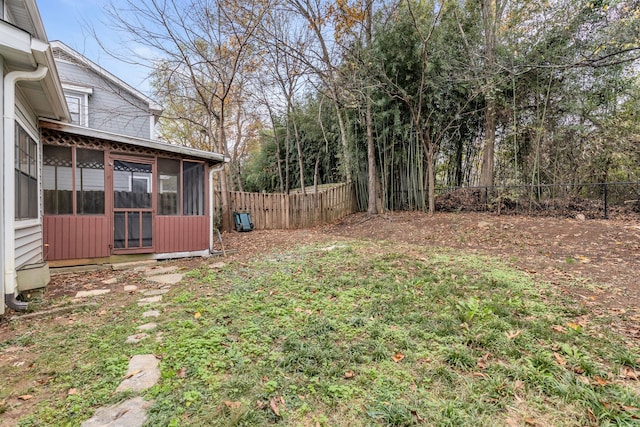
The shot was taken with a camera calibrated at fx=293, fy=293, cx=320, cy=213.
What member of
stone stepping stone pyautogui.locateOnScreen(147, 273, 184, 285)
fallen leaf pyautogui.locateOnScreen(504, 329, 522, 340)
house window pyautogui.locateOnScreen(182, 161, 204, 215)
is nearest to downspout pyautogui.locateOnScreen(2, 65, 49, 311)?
stone stepping stone pyautogui.locateOnScreen(147, 273, 184, 285)

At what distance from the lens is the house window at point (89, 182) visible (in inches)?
184

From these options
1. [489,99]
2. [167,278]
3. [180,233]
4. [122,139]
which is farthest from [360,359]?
[489,99]

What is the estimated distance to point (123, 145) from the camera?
5000 mm

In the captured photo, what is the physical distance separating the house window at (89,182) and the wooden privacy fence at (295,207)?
362 centimetres

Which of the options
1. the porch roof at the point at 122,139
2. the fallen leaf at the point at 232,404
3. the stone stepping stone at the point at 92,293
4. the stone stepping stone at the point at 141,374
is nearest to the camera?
the fallen leaf at the point at 232,404

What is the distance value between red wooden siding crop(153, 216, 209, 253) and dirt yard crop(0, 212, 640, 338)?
408 millimetres

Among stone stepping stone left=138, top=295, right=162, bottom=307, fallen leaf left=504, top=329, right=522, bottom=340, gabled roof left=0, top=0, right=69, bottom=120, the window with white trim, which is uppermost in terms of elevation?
the window with white trim

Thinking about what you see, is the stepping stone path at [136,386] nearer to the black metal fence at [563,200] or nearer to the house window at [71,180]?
the house window at [71,180]

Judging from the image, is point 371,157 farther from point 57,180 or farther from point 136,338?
point 136,338

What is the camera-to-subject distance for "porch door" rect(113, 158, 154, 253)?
499cm

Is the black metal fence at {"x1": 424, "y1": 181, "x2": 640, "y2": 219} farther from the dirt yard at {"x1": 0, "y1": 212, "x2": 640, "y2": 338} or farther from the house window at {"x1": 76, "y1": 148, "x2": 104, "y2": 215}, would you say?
the house window at {"x1": 76, "y1": 148, "x2": 104, "y2": 215}

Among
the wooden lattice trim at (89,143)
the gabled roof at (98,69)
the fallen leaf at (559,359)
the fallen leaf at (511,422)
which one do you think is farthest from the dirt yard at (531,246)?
the gabled roof at (98,69)

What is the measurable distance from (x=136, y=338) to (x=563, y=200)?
877 cm

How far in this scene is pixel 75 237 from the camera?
15.1ft
